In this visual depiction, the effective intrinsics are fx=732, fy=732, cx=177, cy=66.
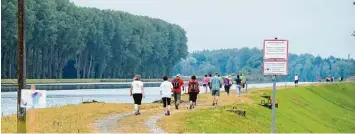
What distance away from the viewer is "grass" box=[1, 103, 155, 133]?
27.2 meters

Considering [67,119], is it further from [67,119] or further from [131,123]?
[131,123]

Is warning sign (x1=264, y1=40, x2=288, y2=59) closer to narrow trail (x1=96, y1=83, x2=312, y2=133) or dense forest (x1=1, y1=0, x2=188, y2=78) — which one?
narrow trail (x1=96, y1=83, x2=312, y2=133)

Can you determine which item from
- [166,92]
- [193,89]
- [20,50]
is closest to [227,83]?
[193,89]

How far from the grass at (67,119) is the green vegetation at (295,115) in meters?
4.12

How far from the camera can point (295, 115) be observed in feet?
202

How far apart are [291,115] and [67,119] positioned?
103ft

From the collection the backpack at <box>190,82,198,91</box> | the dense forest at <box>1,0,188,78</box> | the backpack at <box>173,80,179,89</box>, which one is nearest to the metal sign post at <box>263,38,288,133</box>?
the backpack at <box>173,80,179,89</box>

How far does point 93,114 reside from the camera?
35000 millimetres

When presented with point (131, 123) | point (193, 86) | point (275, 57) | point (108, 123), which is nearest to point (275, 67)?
point (275, 57)

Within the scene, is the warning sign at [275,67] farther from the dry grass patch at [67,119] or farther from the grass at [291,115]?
the grass at [291,115]

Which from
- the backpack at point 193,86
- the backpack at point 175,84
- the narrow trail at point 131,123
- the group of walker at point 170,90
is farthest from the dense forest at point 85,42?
the narrow trail at point 131,123

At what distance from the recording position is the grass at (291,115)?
3303 cm

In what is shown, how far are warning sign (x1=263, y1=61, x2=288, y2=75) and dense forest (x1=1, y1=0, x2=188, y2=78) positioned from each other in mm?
75107

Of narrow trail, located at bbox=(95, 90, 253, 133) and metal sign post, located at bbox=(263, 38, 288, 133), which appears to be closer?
metal sign post, located at bbox=(263, 38, 288, 133)
